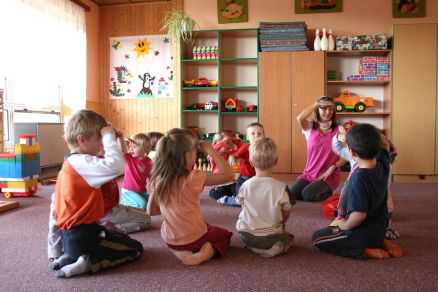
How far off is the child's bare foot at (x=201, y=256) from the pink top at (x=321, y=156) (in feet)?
6.17

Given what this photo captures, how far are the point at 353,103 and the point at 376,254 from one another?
3.41m

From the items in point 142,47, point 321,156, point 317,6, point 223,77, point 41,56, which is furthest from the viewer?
point 142,47

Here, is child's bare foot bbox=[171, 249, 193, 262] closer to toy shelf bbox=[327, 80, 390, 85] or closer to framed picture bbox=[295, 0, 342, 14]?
toy shelf bbox=[327, 80, 390, 85]

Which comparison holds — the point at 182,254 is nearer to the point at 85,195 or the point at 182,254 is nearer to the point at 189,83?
the point at 85,195

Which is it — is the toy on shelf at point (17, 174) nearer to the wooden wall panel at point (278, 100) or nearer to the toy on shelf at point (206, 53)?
the toy on shelf at point (206, 53)

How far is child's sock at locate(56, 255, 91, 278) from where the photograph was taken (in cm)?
175

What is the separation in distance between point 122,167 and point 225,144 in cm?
161

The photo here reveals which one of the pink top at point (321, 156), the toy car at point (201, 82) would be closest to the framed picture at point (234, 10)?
the toy car at point (201, 82)

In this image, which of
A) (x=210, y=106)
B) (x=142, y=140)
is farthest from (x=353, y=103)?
→ (x=142, y=140)

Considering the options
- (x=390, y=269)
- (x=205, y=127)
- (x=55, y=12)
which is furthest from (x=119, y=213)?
(x=55, y=12)

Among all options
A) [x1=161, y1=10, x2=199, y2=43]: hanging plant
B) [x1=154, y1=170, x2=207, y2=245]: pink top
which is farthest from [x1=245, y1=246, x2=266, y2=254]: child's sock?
[x1=161, y1=10, x2=199, y2=43]: hanging plant

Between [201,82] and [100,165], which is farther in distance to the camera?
[201,82]

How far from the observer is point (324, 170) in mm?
3621

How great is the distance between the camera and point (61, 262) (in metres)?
1.86
